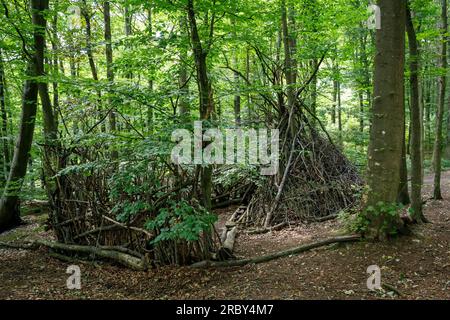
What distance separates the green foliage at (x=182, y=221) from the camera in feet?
11.7

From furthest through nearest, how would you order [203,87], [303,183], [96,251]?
[303,183] → [96,251] → [203,87]

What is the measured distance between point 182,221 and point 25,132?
14.9 feet

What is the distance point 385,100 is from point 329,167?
370 cm

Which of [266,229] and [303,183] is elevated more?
[303,183]

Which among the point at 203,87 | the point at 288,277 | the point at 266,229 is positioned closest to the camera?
the point at 288,277

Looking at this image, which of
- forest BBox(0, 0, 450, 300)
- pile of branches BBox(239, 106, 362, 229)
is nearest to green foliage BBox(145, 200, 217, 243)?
forest BBox(0, 0, 450, 300)

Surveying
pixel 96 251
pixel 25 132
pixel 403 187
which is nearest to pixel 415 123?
pixel 403 187

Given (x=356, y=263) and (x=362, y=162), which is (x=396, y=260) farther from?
(x=362, y=162)

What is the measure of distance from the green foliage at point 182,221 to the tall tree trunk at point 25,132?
10.8 ft

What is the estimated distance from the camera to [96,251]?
4.73 meters

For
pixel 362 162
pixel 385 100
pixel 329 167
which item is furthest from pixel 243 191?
pixel 385 100

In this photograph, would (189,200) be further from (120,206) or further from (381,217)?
(381,217)
